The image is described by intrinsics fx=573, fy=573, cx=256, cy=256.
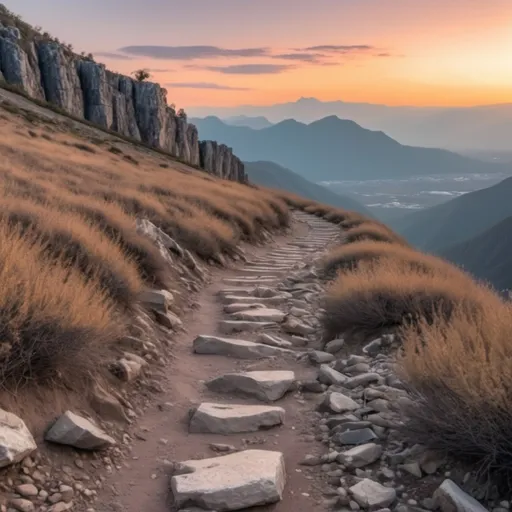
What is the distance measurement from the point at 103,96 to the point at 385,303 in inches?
2154

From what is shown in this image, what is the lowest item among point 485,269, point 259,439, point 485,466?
point 485,269

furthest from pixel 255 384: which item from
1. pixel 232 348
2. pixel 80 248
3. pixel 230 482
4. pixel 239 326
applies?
pixel 80 248

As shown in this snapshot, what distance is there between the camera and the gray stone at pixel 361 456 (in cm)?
459

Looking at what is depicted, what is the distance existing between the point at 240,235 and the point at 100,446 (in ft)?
41.1

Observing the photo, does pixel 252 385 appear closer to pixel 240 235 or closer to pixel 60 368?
pixel 60 368

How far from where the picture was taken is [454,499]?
3.75 m

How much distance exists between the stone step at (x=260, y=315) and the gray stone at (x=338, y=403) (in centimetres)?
333

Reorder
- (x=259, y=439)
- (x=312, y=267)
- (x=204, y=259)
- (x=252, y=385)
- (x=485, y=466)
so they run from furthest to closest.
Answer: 1. (x=312, y=267)
2. (x=204, y=259)
3. (x=252, y=385)
4. (x=259, y=439)
5. (x=485, y=466)

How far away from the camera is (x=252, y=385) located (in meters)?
6.27

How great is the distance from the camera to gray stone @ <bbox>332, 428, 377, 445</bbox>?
493 cm

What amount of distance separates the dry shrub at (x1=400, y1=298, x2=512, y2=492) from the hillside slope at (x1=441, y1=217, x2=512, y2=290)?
15954 centimetres

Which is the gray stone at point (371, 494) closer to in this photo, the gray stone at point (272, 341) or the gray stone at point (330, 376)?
the gray stone at point (330, 376)

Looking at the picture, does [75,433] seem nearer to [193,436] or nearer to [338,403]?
[193,436]

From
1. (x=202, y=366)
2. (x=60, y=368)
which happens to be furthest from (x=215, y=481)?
(x=202, y=366)
